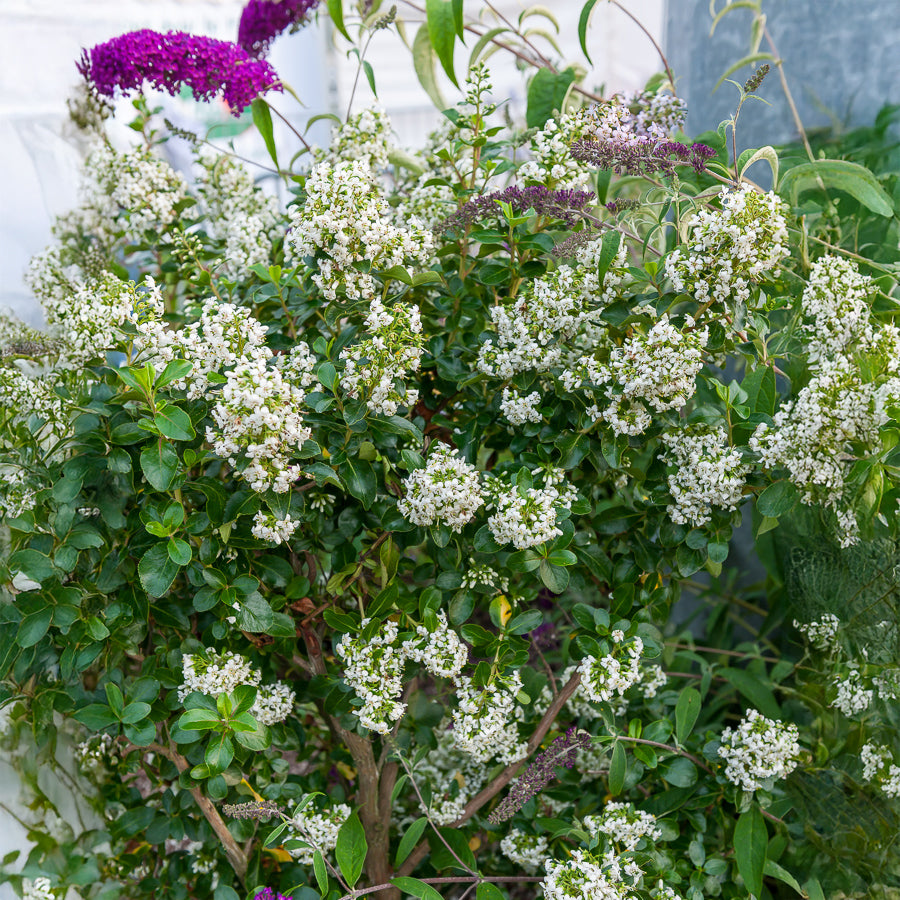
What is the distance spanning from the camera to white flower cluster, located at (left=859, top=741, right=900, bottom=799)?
1.09 m

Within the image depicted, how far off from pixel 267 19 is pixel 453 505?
3.29 ft

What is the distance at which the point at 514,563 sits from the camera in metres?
1.02

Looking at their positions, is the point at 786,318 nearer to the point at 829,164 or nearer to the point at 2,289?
the point at 829,164

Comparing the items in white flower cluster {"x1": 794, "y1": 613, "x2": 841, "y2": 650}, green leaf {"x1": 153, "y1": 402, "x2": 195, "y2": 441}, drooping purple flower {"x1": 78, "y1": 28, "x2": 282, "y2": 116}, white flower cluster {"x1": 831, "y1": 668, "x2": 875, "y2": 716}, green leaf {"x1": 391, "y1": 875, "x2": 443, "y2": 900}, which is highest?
drooping purple flower {"x1": 78, "y1": 28, "x2": 282, "y2": 116}

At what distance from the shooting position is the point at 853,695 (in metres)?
1.16

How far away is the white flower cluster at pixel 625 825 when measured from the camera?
1.13 meters

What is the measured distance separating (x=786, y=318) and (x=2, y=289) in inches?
59.8

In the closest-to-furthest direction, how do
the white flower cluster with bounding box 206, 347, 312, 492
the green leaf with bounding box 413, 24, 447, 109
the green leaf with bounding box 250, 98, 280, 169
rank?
the white flower cluster with bounding box 206, 347, 312, 492, the green leaf with bounding box 250, 98, 280, 169, the green leaf with bounding box 413, 24, 447, 109

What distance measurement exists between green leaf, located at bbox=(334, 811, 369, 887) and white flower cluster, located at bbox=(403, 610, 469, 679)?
9.5 inches

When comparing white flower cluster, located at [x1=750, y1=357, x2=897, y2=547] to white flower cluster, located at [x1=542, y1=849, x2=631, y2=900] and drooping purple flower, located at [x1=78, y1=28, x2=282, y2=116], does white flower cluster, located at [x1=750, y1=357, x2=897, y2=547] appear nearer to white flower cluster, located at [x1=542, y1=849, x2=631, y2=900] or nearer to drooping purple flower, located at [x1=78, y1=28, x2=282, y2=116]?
white flower cluster, located at [x1=542, y1=849, x2=631, y2=900]

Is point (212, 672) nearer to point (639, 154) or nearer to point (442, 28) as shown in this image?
point (639, 154)

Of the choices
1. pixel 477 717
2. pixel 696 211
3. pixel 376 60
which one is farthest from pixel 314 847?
pixel 376 60

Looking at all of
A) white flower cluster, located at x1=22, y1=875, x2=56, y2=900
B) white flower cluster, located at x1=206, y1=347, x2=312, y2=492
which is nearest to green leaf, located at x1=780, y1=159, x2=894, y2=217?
white flower cluster, located at x1=206, y1=347, x2=312, y2=492

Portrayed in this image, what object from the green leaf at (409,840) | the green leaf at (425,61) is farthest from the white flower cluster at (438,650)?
the green leaf at (425,61)
